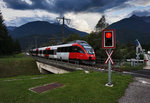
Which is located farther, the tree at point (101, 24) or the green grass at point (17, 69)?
the tree at point (101, 24)

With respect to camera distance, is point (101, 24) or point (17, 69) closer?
point (17, 69)

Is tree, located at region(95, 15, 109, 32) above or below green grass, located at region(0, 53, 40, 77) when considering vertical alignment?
above

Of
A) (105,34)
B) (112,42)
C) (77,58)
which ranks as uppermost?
(105,34)

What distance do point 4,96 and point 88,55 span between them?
45.6 ft

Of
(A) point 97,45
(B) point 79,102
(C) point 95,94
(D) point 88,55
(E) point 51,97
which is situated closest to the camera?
(B) point 79,102

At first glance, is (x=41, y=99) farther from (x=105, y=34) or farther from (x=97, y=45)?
(x=97, y=45)

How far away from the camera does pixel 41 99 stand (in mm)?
5312

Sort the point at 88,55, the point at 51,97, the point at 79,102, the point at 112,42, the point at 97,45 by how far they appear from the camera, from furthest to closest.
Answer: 1. the point at 97,45
2. the point at 88,55
3. the point at 112,42
4. the point at 51,97
5. the point at 79,102

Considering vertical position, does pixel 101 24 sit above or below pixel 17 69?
above

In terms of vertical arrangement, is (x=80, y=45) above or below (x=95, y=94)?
above

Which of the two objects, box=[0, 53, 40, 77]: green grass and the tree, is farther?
the tree

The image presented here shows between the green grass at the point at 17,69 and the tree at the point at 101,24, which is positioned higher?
the tree at the point at 101,24

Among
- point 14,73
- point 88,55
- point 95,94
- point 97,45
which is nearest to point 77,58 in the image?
point 88,55

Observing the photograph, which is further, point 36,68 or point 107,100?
point 36,68
